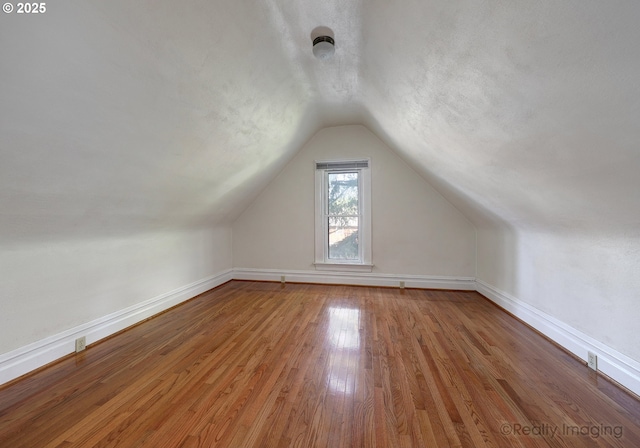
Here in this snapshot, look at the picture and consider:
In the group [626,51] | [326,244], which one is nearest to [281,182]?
[326,244]

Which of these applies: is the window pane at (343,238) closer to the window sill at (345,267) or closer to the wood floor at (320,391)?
the window sill at (345,267)

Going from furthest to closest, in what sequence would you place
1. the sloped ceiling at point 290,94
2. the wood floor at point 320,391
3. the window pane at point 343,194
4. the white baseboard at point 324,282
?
the window pane at point 343,194 < the white baseboard at point 324,282 < the wood floor at point 320,391 < the sloped ceiling at point 290,94

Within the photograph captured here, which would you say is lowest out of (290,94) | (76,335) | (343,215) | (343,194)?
(76,335)

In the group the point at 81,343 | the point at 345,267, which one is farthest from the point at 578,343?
the point at 81,343

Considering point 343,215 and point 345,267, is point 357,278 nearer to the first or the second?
Result: point 345,267

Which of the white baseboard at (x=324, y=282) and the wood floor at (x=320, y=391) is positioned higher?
the white baseboard at (x=324, y=282)

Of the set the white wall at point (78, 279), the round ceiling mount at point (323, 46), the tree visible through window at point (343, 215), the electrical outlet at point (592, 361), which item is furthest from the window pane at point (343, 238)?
the electrical outlet at point (592, 361)

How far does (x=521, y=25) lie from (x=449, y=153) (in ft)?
4.61

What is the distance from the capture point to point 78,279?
2.16 m

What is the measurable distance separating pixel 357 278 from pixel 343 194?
1.47 meters

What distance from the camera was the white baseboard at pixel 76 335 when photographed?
1.74m

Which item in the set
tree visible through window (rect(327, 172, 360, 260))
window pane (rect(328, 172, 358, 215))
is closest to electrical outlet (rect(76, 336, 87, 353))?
tree visible through window (rect(327, 172, 360, 260))

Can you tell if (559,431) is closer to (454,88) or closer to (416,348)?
(416,348)

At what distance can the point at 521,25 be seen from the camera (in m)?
1.03
